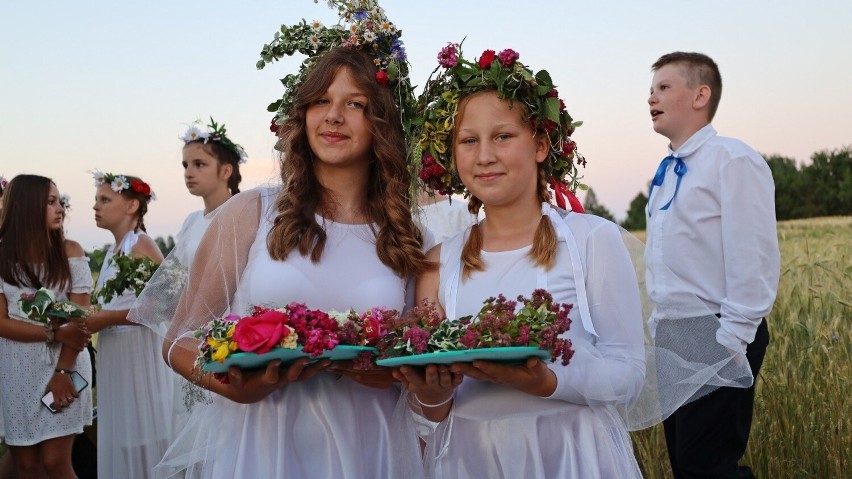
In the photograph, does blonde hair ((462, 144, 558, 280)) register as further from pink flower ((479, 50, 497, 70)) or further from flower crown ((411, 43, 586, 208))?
pink flower ((479, 50, 497, 70))

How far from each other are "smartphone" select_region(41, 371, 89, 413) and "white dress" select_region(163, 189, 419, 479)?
4060 mm

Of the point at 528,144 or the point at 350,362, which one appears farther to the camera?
the point at 528,144

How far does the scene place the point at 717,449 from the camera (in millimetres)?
5395

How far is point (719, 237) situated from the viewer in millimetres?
5559

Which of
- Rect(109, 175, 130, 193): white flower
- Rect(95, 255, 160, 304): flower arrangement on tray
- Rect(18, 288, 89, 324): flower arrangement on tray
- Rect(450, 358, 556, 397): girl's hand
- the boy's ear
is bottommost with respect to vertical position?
Rect(450, 358, 556, 397): girl's hand

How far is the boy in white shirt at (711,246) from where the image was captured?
5301mm

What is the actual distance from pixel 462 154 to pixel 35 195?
515cm

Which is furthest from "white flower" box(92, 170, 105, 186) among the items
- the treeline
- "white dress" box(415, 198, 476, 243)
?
the treeline

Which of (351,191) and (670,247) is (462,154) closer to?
(351,191)

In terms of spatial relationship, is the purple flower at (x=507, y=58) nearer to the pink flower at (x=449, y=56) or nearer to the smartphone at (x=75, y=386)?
the pink flower at (x=449, y=56)

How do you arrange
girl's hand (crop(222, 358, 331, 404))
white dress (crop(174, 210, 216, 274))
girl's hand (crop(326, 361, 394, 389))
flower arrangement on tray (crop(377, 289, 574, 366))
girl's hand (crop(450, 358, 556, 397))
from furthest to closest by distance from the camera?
white dress (crop(174, 210, 216, 274))
girl's hand (crop(326, 361, 394, 389))
girl's hand (crop(222, 358, 331, 404))
girl's hand (crop(450, 358, 556, 397))
flower arrangement on tray (crop(377, 289, 574, 366))

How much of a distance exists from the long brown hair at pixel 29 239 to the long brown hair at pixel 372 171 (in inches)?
168

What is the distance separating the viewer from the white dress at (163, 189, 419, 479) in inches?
134

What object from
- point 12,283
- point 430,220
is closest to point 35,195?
point 12,283
